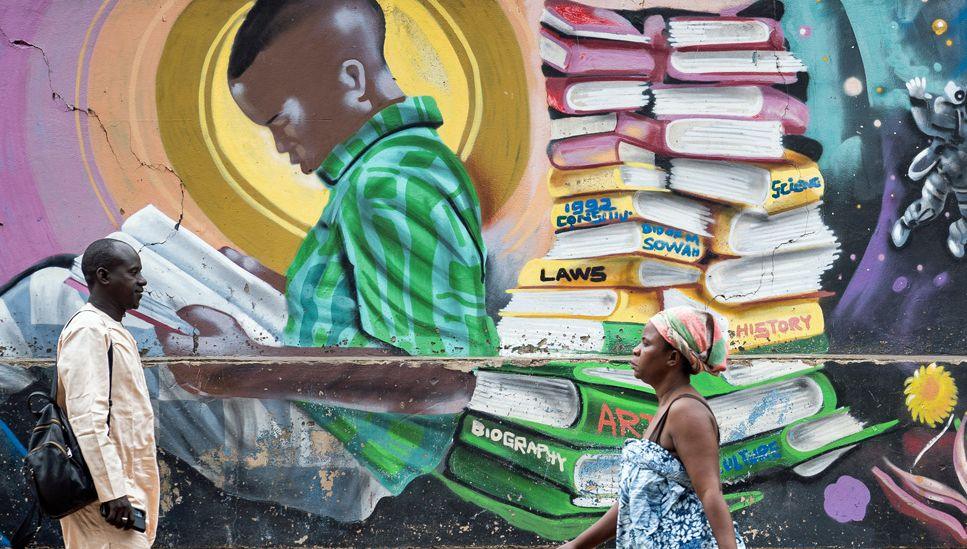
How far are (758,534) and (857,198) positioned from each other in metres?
1.95

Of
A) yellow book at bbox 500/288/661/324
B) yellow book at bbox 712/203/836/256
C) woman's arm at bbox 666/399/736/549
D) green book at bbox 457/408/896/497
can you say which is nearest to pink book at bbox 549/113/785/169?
yellow book at bbox 712/203/836/256

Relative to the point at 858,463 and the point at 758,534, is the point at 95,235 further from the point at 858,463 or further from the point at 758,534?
the point at 858,463

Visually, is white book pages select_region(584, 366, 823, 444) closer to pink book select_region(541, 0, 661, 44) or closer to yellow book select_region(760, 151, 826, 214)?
yellow book select_region(760, 151, 826, 214)

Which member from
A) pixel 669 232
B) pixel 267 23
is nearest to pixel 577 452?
pixel 669 232

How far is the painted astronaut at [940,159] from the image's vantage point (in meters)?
6.01

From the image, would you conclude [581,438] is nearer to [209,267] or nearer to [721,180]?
[721,180]

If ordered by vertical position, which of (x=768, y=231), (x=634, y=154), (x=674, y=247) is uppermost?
(x=634, y=154)

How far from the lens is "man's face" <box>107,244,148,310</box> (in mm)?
4016

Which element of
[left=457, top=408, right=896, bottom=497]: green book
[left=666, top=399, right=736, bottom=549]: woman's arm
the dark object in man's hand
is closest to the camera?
[left=666, top=399, right=736, bottom=549]: woman's arm

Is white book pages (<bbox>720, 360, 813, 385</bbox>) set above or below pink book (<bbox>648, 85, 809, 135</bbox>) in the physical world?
below

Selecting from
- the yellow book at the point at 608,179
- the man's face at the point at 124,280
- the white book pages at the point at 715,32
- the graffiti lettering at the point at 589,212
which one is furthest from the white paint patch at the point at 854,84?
the man's face at the point at 124,280

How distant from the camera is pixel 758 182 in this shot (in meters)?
6.03

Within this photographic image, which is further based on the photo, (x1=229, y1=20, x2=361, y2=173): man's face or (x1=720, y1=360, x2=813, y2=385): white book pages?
(x1=229, y1=20, x2=361, y2=173): man's face

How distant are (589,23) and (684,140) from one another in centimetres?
85
